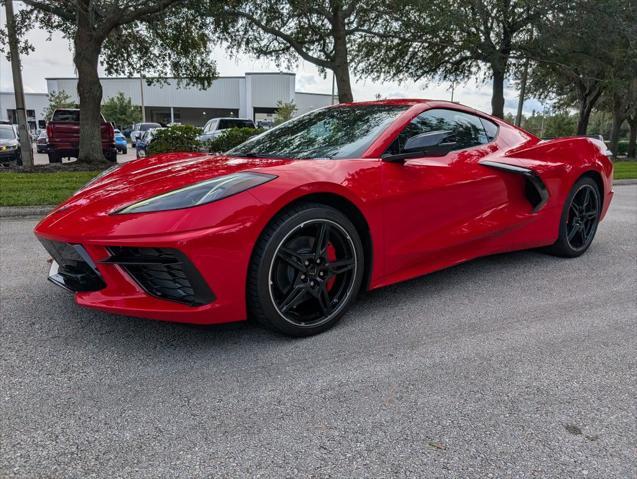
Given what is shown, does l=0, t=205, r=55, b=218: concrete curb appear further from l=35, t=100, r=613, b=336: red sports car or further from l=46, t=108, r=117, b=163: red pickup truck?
l=46, t=108, r=117, b=163: red pickup truck

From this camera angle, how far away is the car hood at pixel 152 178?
242 cm

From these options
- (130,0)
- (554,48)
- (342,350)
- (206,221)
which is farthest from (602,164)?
(554,48)

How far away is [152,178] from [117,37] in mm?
12340

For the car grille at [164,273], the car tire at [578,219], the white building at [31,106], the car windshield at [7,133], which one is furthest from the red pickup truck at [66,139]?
the white building at [31,106]

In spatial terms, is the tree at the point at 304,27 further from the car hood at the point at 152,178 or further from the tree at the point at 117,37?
the car hood at the point at 152,178

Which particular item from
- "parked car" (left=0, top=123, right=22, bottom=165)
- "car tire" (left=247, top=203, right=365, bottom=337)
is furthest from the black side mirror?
"parked car" (left=0, top=123, right=22, bottom=165)

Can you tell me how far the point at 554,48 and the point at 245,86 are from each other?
49.7 m

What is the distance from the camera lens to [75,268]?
236cm

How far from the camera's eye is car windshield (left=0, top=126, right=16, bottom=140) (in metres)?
14.3

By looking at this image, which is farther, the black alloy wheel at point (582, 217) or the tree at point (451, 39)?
the tree at point (451, 39)

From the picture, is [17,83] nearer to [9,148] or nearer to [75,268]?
[9,148]

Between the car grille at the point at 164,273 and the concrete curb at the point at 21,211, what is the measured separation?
4.69 metres

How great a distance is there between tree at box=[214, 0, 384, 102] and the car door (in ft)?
31.9

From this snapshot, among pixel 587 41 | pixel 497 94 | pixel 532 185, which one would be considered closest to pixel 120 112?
pixel 497 94
